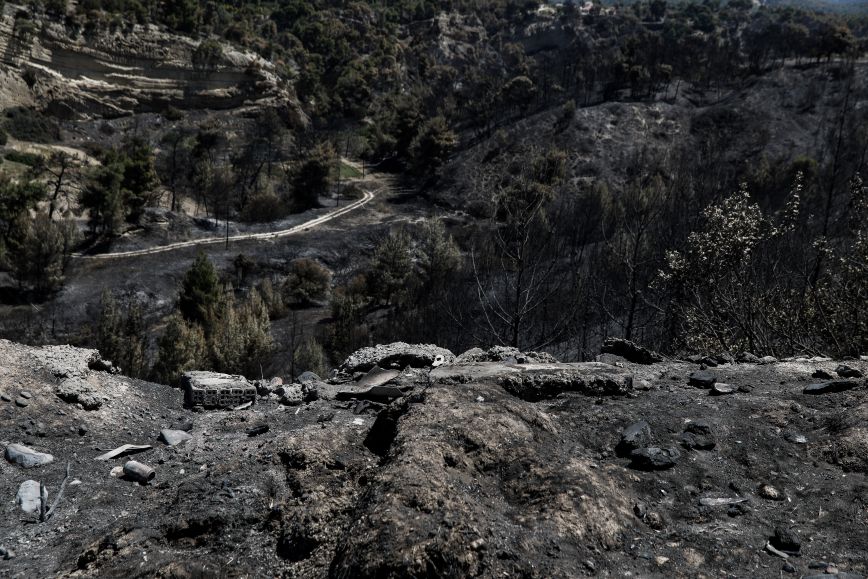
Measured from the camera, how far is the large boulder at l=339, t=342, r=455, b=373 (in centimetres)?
1022

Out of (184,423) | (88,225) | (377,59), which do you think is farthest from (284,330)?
(377,59)

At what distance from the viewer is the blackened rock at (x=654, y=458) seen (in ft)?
19.2

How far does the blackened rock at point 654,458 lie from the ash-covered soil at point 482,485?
2 cm

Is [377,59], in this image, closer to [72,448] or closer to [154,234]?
[154,234]

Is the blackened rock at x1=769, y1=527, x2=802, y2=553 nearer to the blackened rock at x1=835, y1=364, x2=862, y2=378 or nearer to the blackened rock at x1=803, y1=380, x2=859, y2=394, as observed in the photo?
the blackened rock at x1=803, y1=380, x2=859, y2=394

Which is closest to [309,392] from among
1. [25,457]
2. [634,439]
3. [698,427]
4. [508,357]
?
[508,357]

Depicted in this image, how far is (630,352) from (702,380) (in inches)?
80.6

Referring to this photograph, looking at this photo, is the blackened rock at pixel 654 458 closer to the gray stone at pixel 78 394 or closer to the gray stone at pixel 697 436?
the gray stone at pixel 697 436

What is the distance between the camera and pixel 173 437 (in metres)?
7.98

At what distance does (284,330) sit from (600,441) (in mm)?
34928

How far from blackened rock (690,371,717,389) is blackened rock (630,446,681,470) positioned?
216 centimetres

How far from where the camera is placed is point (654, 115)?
77.1 meters

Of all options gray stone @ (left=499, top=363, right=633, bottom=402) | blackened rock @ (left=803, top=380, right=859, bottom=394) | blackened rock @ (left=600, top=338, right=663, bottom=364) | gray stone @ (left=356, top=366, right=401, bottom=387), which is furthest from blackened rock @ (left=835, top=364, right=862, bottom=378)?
gray stone @ (left=356, top=366, right=401, bottom=387)

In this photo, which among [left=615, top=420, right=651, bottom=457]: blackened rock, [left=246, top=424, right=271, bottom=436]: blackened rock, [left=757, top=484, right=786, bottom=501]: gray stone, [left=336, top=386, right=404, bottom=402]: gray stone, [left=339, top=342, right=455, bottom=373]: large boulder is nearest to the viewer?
[left=757, top=484, right=786, bottom=501]: gray stone
